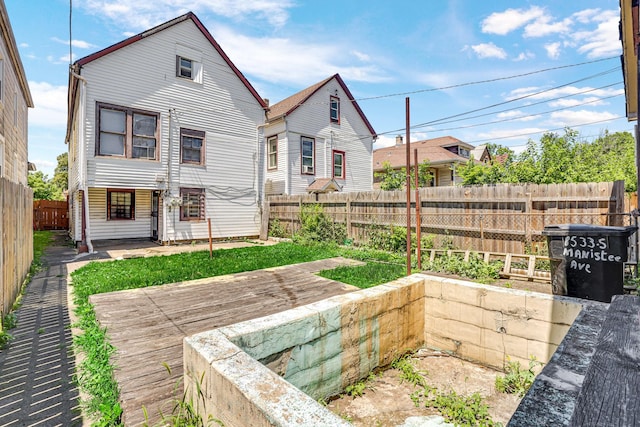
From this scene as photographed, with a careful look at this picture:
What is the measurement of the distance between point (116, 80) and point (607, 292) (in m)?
14.1

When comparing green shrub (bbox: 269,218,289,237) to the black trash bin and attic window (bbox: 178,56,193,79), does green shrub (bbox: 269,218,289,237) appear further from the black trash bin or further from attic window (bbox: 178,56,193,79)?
the black trash bin

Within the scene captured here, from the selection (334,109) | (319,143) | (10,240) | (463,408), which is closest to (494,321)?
(463,408)

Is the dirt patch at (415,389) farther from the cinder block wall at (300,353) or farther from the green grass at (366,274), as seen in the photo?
the green grass at (366,274)

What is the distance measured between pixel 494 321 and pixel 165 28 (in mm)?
14252

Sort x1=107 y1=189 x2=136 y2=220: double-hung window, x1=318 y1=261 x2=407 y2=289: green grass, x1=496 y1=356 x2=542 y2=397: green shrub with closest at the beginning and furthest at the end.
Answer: x1=496 y1=356 x2=542 y2=397: green shrub
x1=318 y1=261 x2=407 y2=289: green grass
x1=107 y1=189 x2=136 y2=220: double-hung window

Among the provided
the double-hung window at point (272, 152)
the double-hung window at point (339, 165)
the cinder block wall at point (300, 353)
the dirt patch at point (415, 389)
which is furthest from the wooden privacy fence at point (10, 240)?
the double-hung window at point (339, 165)

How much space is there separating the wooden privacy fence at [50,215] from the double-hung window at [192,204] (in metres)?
12.3

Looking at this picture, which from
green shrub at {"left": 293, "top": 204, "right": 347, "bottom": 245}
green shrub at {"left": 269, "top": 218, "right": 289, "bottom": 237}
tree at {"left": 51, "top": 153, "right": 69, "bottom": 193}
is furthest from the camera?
tree at {"left": 51, "top": 153, "right": 69, "bottom": 193}

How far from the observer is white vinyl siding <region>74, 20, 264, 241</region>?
36.4ft

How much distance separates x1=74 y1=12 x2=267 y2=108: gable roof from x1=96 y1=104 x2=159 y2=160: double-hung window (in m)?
1.50

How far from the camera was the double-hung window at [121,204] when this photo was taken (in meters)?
13.5

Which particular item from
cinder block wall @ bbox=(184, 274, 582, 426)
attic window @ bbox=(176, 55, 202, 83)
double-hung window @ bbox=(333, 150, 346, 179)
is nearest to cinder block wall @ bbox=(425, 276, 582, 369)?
cinder block wall @ bbox=(184, 274, 582, 426)

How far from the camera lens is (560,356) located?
4.84ft

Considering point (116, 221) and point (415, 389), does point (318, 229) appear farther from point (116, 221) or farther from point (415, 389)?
point (415, 389)
